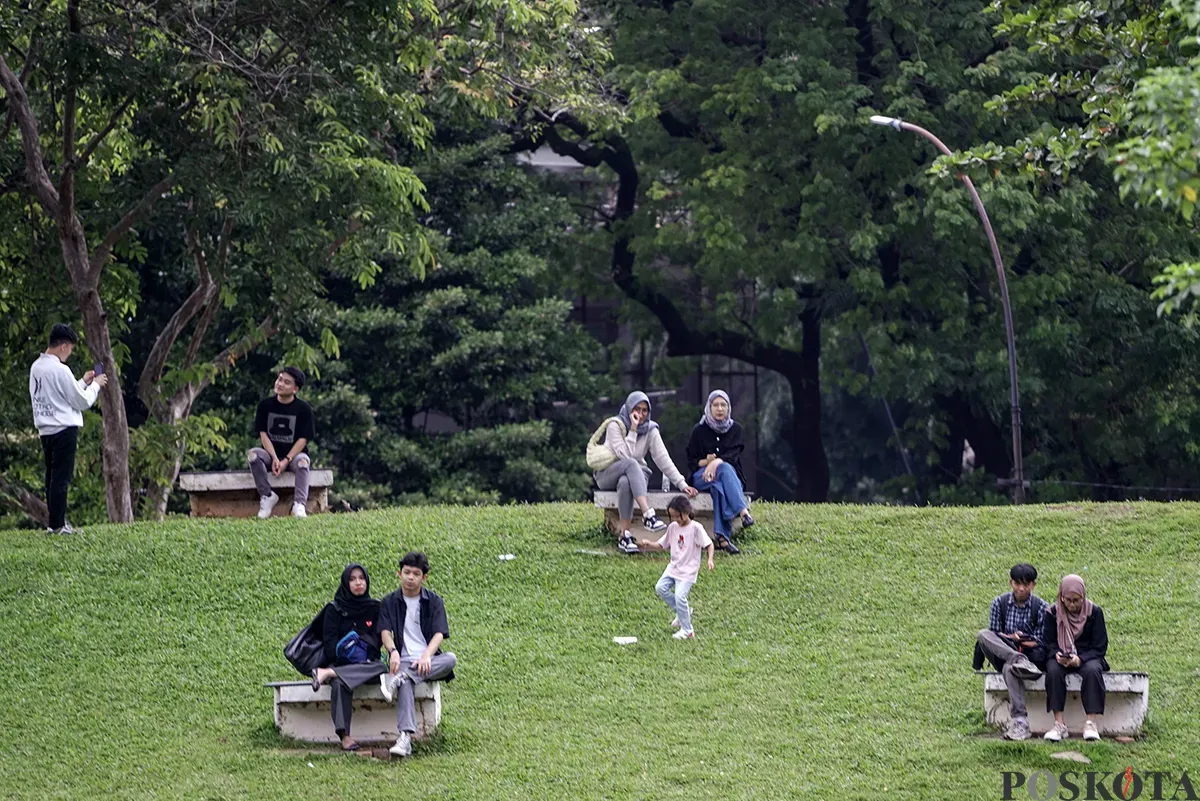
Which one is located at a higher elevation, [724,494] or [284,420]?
[284,420]

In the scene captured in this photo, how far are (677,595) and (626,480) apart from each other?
2568 mm

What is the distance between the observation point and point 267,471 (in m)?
16.8

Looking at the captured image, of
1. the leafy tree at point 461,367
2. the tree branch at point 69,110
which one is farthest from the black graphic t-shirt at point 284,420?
the leafy tree at point 461,367

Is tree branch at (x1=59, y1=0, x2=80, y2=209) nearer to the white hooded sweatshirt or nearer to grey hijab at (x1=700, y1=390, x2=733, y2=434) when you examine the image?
the white hooded sweatshirt

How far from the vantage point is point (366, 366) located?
27.7 m

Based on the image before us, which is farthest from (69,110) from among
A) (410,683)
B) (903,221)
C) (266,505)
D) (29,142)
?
(903,221)

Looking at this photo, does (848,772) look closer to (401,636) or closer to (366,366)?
(401,636)

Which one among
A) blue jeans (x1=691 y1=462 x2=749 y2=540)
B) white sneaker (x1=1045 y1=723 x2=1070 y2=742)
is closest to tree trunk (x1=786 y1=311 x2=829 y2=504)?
blue jeans (x1=691 y1=462 x2=749 y2=540)

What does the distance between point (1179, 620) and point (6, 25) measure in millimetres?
11923

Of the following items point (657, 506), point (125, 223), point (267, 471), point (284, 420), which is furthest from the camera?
point (125, 223)

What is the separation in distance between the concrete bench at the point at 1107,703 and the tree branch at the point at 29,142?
10.7 meters

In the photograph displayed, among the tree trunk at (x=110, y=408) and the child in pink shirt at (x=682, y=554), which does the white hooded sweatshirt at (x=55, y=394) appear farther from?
the child in pink shirt at (x=682, y=554)

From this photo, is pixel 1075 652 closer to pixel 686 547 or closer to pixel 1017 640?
pixel 1017 640

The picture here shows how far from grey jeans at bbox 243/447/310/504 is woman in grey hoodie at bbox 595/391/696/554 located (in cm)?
319
